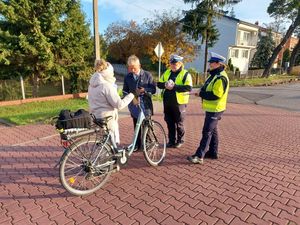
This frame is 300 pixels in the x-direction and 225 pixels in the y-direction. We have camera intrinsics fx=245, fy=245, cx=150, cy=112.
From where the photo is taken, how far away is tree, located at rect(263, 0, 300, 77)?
28.4 m

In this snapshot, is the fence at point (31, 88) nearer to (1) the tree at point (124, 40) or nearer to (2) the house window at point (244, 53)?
(1) the tree at point (124, 40)

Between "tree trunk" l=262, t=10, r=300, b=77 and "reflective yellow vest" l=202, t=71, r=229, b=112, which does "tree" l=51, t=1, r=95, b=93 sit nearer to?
"reflective yellow vest" l=202, t=71, r=229, b=112

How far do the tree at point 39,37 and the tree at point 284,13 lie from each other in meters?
24.5

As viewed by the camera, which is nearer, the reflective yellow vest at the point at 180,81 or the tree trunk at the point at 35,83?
the reflective yellow vest at the point at 180,81

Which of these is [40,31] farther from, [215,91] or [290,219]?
[290,219]

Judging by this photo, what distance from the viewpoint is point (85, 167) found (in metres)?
3.12

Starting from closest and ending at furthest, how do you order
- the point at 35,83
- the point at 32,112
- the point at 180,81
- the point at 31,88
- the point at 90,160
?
the point at 90,160 < the point at 180,81 < the point at 32,112 < the point at 31,88 < the point at 35,83

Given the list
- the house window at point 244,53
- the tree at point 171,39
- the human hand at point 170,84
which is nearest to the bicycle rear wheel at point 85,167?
the human hand at point 170,84

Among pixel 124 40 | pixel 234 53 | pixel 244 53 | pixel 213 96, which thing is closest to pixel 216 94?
pixel 213 96

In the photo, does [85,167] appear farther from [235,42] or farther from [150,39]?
[235,42]

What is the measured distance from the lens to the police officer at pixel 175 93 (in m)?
4.13

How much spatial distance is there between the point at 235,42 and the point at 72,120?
3363 cm

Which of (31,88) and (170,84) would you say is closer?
(170,84)

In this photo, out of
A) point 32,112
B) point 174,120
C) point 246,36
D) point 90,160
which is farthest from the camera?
point 246,36
